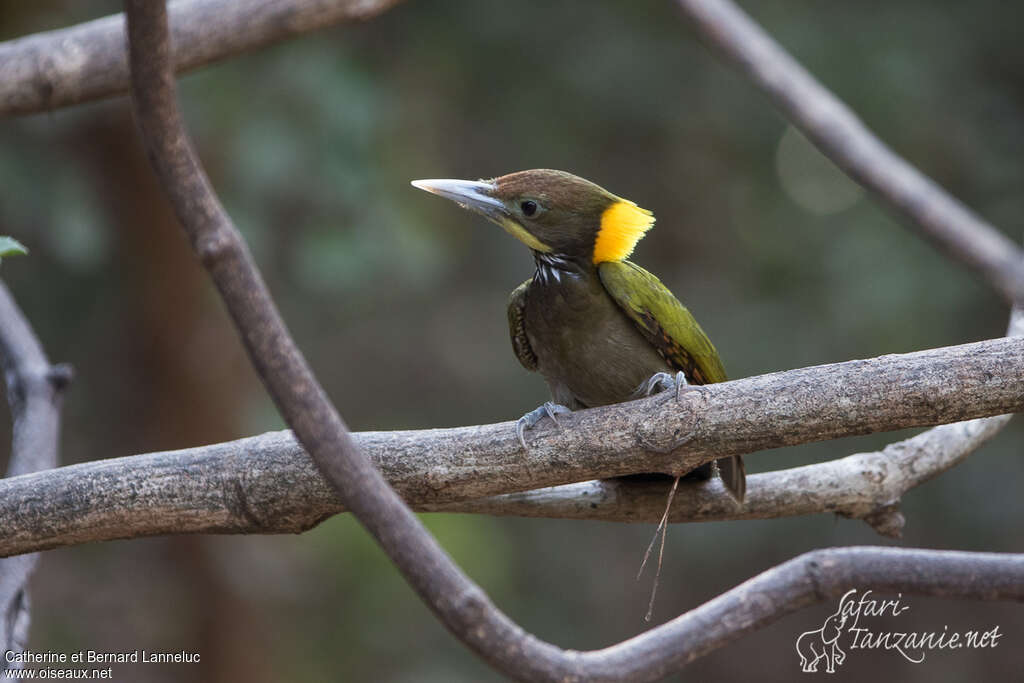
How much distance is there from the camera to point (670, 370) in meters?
2.91

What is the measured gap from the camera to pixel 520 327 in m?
3.07

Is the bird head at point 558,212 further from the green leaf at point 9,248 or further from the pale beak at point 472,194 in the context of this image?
the green leaf at point 9,248

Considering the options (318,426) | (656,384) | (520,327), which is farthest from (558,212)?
(318,426)

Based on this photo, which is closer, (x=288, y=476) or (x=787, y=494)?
(x=288, y=476)

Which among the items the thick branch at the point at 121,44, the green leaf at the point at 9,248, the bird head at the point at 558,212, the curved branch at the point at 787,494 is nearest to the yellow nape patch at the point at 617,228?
the bird head at the point at 558,212

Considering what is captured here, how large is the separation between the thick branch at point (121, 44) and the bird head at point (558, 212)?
57 centimetres

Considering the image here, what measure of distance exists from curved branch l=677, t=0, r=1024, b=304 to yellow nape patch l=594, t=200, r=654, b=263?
450 mm

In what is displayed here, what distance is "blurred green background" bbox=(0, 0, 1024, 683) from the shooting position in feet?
15.2

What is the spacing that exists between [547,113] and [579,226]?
9.57 feet

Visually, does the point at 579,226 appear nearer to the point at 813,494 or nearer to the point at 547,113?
the point at 813,494

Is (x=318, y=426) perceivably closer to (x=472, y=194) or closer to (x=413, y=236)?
(x=472, y=194)

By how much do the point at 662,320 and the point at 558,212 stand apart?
40cm

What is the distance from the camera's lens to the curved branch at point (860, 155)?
6.64 ft

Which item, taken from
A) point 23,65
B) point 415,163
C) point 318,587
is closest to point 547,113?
point 415,163
